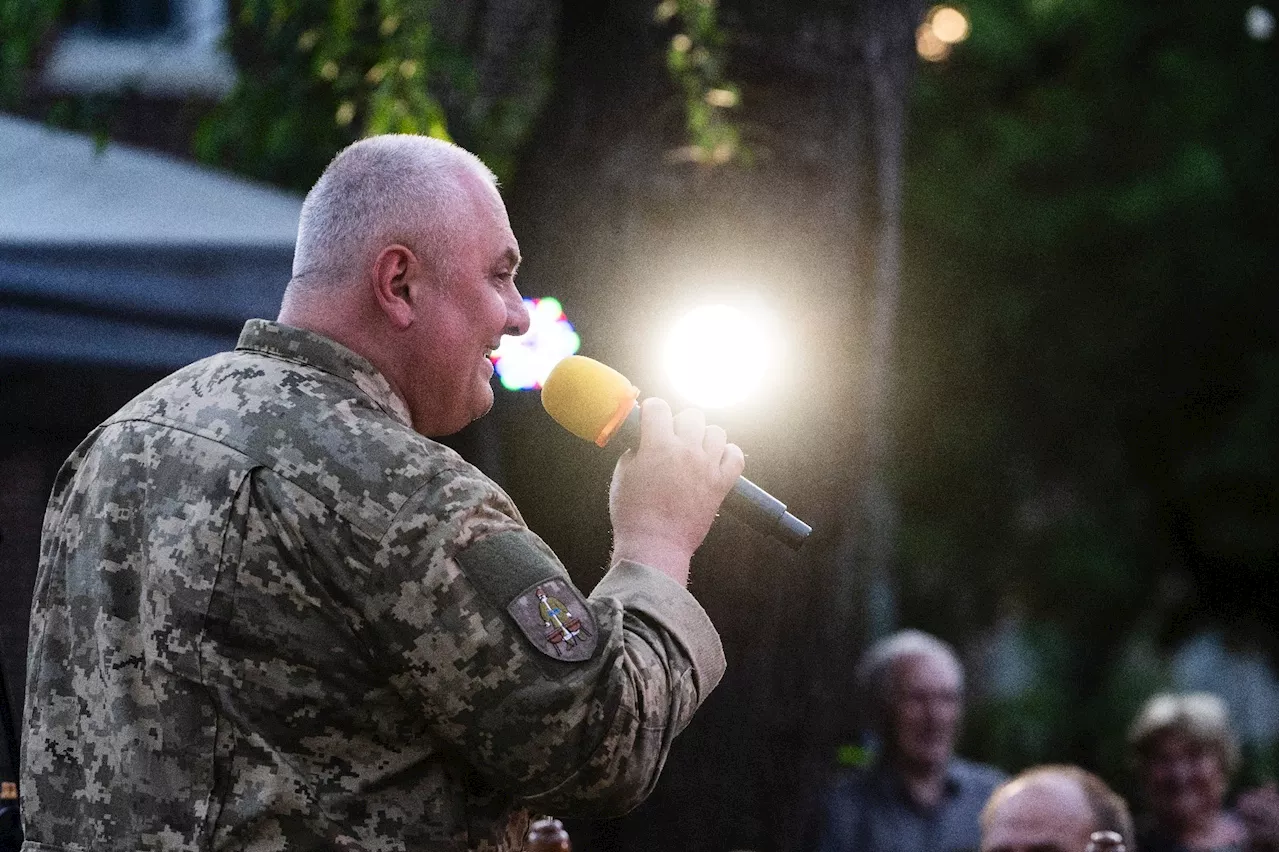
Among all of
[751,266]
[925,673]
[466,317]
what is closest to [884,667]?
[925,673]

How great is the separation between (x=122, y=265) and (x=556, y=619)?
99.2 inches

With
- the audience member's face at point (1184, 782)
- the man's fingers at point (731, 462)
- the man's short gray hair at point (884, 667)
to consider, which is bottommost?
the audience member's face at point (1184, 782)

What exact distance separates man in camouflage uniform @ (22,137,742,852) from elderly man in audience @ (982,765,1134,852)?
7.25 ft

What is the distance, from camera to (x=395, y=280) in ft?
7.28

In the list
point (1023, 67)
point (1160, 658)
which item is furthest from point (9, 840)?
point (1160, 658)

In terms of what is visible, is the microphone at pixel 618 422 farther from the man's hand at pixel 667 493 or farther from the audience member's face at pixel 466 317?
the audience member's face at pixel 466 317

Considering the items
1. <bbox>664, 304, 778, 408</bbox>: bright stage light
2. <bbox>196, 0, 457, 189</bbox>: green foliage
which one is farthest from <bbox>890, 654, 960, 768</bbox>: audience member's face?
<bbox>196, 0, 457, 189</bbox>: green foliage

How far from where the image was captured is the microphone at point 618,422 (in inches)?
93.3

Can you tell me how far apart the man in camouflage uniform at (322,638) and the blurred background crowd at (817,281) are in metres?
1.19

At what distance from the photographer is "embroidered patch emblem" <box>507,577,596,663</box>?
6.55 feet

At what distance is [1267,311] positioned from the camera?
1405 centimetres

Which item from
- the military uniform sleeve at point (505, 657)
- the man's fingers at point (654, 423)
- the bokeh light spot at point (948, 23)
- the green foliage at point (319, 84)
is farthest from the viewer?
the bokeh light spot at point (948, 23)

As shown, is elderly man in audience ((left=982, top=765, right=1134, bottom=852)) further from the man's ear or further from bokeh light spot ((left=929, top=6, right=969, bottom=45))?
bokeh light spot ((left=929, top=6, right=969, bottom=45))

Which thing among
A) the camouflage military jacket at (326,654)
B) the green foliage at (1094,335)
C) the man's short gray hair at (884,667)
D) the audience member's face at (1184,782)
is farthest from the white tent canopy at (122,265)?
the green foliage at (1094,335)
